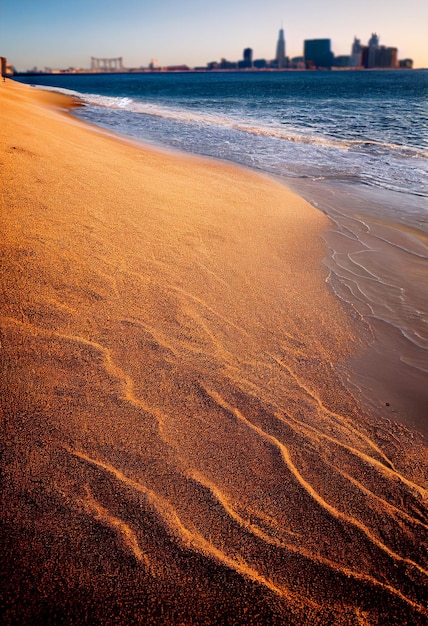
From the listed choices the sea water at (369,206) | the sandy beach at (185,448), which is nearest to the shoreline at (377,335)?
the sea water at (369,206)

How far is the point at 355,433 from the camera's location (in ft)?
7.97

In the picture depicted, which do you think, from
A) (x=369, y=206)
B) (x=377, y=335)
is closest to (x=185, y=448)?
(x=377, y=335)

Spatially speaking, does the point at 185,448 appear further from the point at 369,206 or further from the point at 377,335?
the point at 369,206

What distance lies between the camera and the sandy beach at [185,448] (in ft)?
5.23

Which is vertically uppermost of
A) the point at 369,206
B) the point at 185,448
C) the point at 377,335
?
the point at 369,206

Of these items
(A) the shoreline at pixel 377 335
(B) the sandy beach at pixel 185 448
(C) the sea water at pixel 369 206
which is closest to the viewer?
(B) the sandy beach at pixel 185 448

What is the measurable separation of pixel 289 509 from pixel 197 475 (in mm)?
513

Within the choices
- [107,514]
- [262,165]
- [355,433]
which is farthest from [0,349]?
[262,165]

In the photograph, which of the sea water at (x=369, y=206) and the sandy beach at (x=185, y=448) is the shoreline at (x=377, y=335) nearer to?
the sea water at (x=369, y=206)

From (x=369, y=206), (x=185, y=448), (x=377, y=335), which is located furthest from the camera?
(x=369, y=206)

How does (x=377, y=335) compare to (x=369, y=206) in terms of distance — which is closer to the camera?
(x=377, y=335)

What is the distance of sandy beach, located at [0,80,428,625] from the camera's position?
1595 millimetres

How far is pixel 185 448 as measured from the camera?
2156mm

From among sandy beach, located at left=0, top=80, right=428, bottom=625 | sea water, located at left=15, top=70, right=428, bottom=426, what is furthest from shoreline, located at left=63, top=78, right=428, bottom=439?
sandy beach, located at left=0, top=80, right=428, bottom=625
